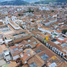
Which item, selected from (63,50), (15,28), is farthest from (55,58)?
(15,28)

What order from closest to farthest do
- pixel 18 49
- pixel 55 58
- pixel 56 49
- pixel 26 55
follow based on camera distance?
pixel 55 58 → pixel 26 55 → pixel 18 49 → pixel 56 49

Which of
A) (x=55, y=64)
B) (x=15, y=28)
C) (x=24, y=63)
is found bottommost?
(x=24, y=63)

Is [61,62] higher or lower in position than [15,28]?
lower

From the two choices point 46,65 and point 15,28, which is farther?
point 15,28

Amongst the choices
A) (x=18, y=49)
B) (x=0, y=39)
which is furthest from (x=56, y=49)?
(x=0, y=39)

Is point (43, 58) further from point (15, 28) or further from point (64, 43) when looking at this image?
point (15, 28)

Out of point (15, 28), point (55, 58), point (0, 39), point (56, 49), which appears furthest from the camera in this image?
point (15, 28)

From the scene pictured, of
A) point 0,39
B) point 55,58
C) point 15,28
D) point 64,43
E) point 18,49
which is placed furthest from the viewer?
point 15,28

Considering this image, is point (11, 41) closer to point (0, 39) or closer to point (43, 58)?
point (0, 39)

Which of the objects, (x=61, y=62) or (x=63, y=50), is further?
(x=63, y=50)
